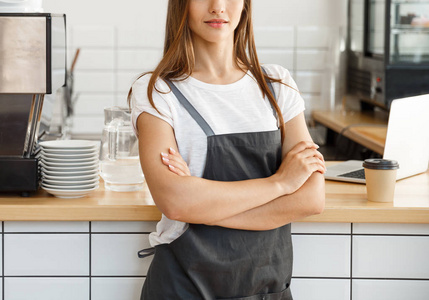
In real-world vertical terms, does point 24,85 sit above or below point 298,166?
above

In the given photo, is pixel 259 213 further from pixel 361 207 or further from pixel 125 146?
pixel 125 146

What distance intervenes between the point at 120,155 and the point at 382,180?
2.42ft

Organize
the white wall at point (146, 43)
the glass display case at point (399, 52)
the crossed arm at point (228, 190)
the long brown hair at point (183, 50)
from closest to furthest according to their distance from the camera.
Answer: the crossed arm at point (228, 190)
the long brown hair at point (183, 50)
the glass display case at point (399, 52)
the white wall at point (146, 43)

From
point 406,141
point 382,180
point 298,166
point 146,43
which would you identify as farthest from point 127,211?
point 146,43

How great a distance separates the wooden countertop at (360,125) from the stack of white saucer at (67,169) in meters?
1.61

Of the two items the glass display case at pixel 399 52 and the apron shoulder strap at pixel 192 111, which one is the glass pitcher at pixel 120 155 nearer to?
the apron shoulder strap at pixel 192 111

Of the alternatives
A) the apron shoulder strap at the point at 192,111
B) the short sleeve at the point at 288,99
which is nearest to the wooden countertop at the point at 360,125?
the short sleeve at the point at 288,99

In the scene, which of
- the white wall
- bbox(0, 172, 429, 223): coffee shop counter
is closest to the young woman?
bbox(0, 172, 429, 223): coffee shop counter

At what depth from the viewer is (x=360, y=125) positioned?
148 inches

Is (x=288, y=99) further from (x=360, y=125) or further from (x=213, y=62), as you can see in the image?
(x=360, y=125)

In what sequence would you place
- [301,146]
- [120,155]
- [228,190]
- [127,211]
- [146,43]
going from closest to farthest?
[228,190]
[301,146]
[127,211]
[120,155]
[146,43]

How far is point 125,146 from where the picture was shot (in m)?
2.01

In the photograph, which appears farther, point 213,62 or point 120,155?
point 120,155

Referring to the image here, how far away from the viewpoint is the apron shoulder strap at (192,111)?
160cm
